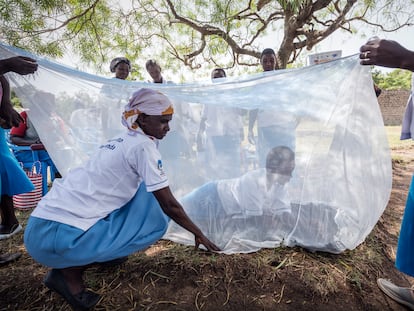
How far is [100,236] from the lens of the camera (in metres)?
1.17

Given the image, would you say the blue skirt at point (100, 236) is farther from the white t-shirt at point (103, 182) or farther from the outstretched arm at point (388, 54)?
the outstretched arm at point (388, 54)

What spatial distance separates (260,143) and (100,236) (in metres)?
1.08

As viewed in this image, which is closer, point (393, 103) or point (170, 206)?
point (170, 206)

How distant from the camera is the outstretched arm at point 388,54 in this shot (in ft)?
3.33

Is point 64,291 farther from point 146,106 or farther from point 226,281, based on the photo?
point 146,106

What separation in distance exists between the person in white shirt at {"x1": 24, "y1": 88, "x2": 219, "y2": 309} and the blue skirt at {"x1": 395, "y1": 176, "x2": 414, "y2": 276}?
885 mm

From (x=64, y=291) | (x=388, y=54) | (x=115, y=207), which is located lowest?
(x=64, y=291)

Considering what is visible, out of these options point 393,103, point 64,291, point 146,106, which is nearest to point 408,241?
point 146,106

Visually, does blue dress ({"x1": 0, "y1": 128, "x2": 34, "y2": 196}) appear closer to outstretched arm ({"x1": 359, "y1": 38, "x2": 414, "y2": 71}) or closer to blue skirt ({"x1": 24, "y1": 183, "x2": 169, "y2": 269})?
blue skirt ({"x1": 24, "y1": 183, "x2": 169, "y2": 269})

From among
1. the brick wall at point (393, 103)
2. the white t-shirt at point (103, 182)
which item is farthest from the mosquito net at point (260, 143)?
the brick wall at point (393, 103)

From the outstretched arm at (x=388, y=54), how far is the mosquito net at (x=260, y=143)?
0.54m

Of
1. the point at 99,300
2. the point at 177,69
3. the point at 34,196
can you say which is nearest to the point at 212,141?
the point at 99,300

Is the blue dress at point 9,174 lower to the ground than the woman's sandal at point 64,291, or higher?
higher

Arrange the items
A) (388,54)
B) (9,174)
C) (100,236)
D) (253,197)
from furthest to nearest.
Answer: (9,174) < (253,197) < (100,236) < (388,54)
